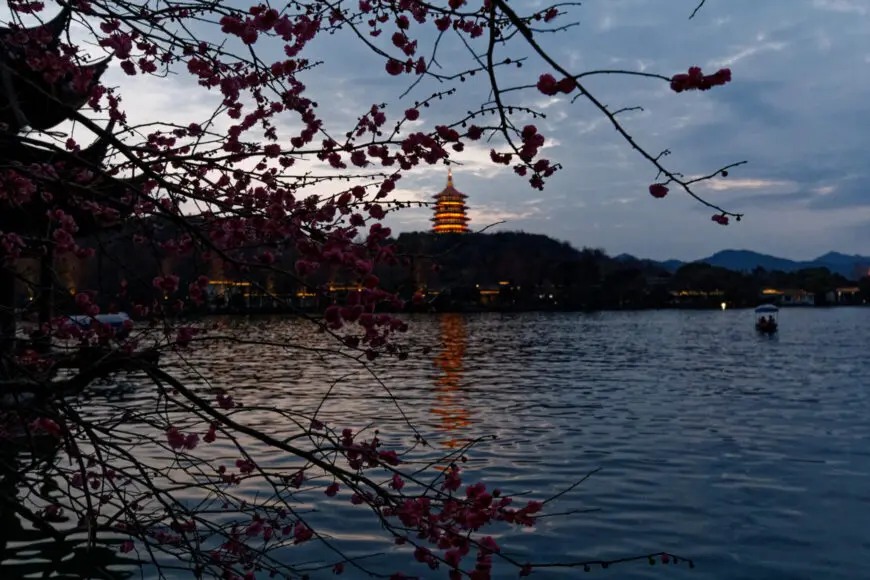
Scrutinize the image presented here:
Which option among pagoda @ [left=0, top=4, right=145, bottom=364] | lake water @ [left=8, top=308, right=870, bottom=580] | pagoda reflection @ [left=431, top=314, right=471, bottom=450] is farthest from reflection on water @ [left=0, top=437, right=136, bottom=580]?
pagoda reflection @ [left=431, top=314, right=471, bottom=450]

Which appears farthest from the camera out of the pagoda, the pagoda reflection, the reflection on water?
the pagoda reflection

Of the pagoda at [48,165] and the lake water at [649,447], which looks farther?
the lake water at [649,447]

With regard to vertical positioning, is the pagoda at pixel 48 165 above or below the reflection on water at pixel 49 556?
above

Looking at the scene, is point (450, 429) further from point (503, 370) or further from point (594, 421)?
point (503, 370)

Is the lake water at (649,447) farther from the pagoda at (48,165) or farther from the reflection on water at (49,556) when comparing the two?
the pagoda at (48,165)

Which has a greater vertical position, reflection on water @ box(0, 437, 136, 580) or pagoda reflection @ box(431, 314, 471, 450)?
pagoda reflection @ box(431, 314, 471, 450)

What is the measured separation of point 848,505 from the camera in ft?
39.5

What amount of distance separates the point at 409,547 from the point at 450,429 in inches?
331

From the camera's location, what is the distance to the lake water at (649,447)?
10203mm

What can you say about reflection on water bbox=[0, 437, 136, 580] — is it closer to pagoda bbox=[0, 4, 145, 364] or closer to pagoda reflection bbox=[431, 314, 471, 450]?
pagoda bbox=[0, 4, 145, 364]

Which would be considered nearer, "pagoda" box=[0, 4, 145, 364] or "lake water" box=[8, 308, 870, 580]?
"pagoda" box=[0, 4, 145, 364]

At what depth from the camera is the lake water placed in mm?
10203

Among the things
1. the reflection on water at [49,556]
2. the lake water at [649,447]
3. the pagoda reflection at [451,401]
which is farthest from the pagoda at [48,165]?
the pagoda reflection at [451,401]

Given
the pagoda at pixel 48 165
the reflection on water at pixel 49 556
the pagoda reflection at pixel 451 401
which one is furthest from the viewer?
the pagoda reflection at pixel 451 401
